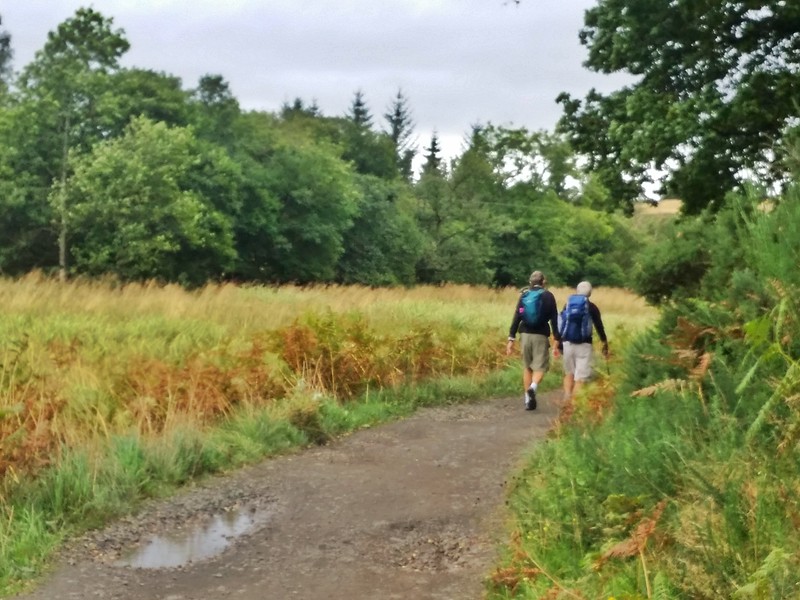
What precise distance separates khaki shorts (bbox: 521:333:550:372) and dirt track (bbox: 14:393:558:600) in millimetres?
2411

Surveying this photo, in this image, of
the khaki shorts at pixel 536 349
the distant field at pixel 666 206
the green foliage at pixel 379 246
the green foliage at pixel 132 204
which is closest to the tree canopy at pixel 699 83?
the distant field at pixel 666 206

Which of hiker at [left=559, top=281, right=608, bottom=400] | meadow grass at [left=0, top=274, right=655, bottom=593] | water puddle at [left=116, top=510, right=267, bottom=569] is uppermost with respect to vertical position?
hiker at [left=559, top=281, right=608, bottom=400]

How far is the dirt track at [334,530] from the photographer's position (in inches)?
208

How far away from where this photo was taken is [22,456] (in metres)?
6.84

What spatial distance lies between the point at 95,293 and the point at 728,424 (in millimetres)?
12581

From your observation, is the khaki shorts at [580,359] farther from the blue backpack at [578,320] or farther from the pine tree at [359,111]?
the pine tree at [359,111]

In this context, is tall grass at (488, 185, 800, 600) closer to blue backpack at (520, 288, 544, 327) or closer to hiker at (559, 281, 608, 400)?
hiker at (559, 281, 608, 400)

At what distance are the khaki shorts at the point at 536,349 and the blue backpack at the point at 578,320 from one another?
44.7 inches

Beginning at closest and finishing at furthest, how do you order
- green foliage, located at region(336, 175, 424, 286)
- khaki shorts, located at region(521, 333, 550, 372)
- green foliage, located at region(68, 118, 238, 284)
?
khaki shorts, located at region(521, 333, 550, 372) → green foliage, located at region(68, 118, 238, 284) → green foliage, located at region(336, 175, 424, 286)

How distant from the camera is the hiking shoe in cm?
1206

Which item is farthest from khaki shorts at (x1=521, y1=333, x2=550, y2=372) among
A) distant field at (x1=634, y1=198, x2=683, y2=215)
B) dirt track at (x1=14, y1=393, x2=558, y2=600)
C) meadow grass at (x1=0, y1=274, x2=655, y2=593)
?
distant field at (x1=634, y1=198, x2=683, y2=215)

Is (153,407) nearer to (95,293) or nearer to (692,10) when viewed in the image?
(95,293)

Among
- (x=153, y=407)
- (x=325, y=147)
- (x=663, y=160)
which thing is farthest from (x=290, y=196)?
(x=153, y=407)

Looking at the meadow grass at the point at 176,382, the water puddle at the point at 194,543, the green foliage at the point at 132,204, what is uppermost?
the green foliage at the point at 132,204
